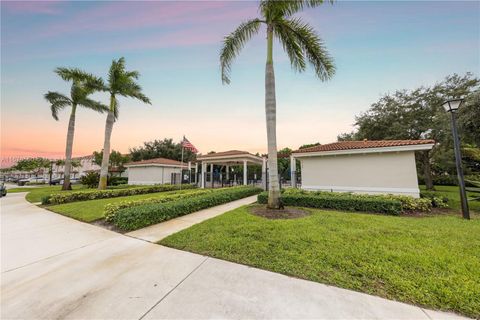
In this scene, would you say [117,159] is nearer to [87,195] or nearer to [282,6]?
[87,195]

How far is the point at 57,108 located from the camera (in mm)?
16625

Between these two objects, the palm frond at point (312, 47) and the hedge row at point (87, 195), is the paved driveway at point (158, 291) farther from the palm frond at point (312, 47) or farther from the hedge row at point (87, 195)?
the hedge row at point (87, 195)

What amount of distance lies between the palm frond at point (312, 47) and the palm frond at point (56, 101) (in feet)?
65.0

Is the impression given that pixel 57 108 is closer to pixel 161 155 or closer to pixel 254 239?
pixel 161 155

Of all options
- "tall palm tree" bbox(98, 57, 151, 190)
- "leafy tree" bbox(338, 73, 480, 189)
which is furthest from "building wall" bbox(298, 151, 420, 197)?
"tall palm tree" bbox(98, 57, 151, 190)

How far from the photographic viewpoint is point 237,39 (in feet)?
25.1

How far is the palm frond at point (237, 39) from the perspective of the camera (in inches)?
298

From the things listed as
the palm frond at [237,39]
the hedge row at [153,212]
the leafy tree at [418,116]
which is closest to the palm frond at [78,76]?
the palm frond at [237,39]

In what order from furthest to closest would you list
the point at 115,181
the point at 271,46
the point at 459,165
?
the point at 115,181
the point at 271,46
the point at 459,165

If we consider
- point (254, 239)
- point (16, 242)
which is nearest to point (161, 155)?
point (16, 242)

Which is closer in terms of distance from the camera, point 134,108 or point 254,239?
point 254,239

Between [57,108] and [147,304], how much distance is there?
22283 millimetres

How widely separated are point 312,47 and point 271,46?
1.68m

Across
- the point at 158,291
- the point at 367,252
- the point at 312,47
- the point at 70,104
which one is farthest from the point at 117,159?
the point at 367,252
